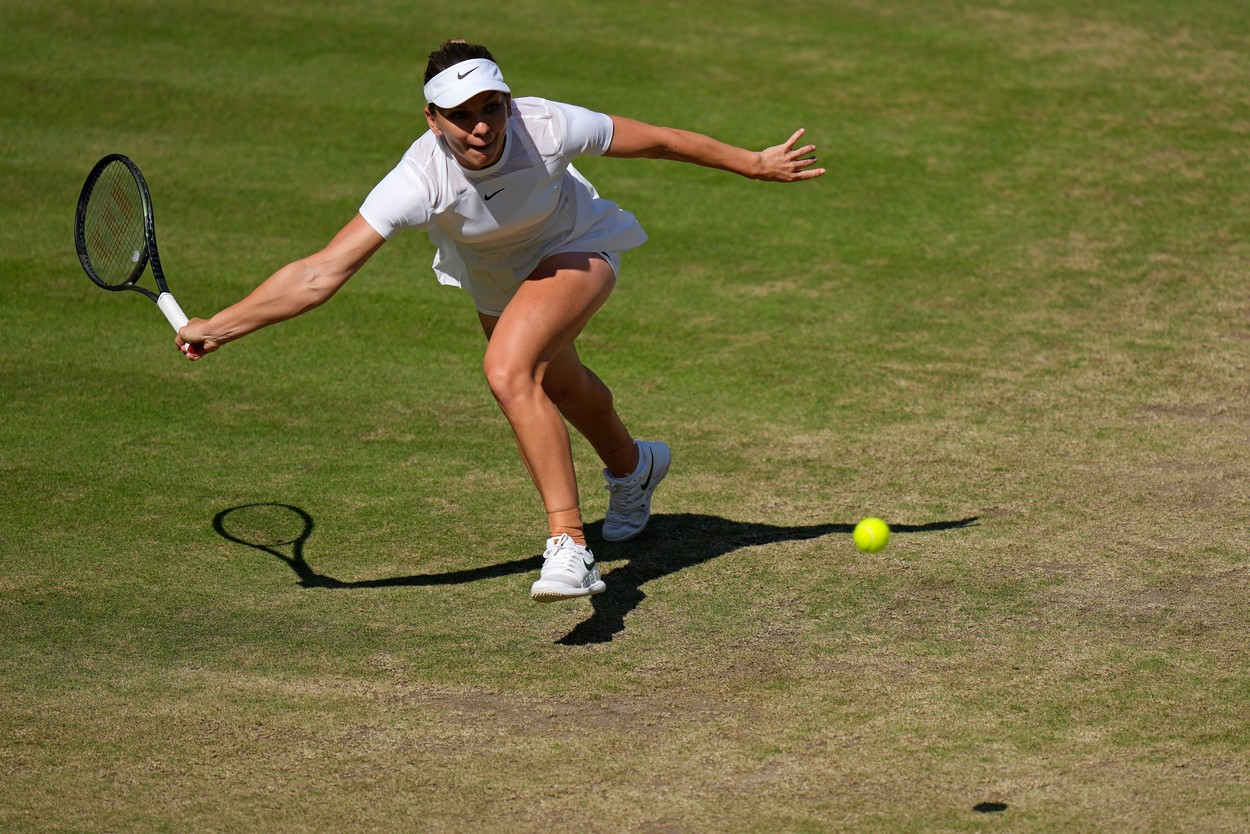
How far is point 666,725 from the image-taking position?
445cm

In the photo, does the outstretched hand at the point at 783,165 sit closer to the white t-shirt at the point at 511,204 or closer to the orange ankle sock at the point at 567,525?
the white t-shirt at the point at 511,204

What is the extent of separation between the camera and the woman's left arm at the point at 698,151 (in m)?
5.46

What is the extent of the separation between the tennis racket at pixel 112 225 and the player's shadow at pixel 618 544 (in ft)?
3.83

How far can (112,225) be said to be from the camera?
20.8 feet

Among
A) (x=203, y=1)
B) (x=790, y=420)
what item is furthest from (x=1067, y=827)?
(x=203, y=1)

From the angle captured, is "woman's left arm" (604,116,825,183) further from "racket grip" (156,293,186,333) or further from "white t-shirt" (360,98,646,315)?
"racket grip" (156,293,186,333)

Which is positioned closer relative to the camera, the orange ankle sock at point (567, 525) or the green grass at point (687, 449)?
the green grass at point (687, 449)

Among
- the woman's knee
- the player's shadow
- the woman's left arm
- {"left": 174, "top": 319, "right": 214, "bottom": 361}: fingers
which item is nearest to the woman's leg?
the woman's knee

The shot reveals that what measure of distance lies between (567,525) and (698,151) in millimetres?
1636

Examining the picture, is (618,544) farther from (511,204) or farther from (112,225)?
(112,225)

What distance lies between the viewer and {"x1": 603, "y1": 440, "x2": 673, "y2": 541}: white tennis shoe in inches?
241

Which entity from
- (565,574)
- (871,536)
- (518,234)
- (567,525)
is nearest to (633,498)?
(567,525)

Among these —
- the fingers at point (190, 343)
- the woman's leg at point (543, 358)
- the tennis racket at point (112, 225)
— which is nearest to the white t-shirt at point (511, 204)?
the woman's leg at point (543, 358)

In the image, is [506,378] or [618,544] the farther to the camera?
[618,544]
